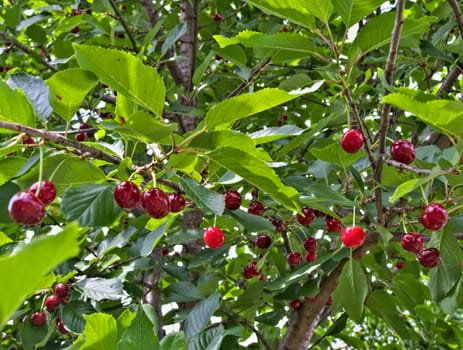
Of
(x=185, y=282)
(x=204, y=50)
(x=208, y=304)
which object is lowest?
(x=185, y=282)

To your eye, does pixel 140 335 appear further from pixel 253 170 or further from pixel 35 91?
pixel 35 91

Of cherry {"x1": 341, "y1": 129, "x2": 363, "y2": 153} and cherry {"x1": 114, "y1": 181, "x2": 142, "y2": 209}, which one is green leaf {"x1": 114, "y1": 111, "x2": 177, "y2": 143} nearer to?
cherry {"x1": 114, "y1": 181, "x2": 142, "y2": 209}

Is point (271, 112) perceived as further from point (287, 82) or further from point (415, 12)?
point (287, 82)

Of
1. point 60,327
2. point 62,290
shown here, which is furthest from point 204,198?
point 60,327

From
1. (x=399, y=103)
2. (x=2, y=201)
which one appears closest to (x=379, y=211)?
(x=399, y=103)

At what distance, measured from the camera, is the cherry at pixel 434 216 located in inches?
59.1

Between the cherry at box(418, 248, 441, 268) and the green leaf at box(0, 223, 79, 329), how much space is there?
141cm

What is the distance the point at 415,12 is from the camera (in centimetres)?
272

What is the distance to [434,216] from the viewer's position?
1.50 metres

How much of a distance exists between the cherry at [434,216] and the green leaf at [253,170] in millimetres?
442

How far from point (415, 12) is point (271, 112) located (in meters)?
0.87

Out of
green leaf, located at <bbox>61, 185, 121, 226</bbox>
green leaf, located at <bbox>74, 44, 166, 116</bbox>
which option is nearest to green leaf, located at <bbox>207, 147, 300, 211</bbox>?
green leaf, located at <bbox>74, 44, 166, 116</bbox>

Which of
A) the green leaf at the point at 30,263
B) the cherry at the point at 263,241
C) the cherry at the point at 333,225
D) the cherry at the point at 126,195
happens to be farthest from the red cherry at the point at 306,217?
the green leaf at the point at 30,263

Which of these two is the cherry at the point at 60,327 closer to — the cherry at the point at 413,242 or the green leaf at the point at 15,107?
the green leaf at the point at 15,107
